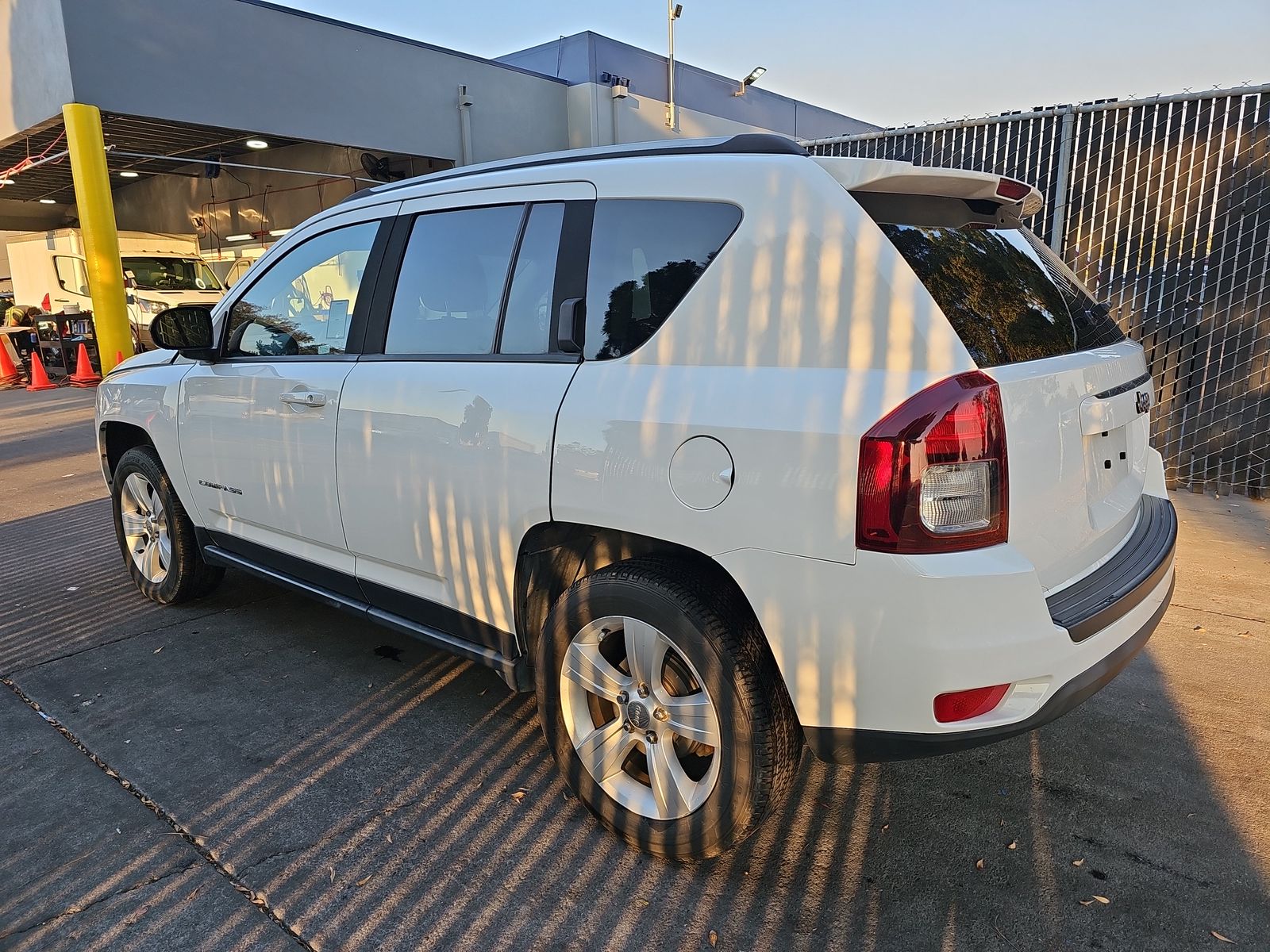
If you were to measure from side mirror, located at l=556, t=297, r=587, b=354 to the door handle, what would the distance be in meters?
1.16

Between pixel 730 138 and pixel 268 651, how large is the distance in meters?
3.01

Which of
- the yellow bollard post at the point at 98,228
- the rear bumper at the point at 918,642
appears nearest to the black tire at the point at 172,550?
the rear bumper at the point at 918,642

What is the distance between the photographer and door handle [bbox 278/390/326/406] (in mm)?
3242

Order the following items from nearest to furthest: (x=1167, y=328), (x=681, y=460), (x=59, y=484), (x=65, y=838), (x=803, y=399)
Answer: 1. (x=803, y=399)
2. (x=681, y=460)
3. (x=65, y=838)
4. (x=1167, y=328)
5. (x=59, y=484)

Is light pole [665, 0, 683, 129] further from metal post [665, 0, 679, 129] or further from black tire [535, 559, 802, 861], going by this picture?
black tire [535, 559, 802, 861]

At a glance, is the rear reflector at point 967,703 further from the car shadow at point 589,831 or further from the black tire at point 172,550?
the black tire at point 172,550

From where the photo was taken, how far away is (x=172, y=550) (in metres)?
4.36

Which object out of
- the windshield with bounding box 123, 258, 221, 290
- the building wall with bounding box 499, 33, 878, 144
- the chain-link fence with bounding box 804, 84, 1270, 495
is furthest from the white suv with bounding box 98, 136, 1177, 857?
the windshield with bounding box 123, 258, 221, 290

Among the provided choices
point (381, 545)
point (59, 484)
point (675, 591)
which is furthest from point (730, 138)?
point (59, 484)

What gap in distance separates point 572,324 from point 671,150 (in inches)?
22.7

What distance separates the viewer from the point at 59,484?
762cm

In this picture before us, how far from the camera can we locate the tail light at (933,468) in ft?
6.29

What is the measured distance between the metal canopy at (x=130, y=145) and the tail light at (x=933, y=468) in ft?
46.4

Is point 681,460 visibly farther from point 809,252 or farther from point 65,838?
point 65,838
